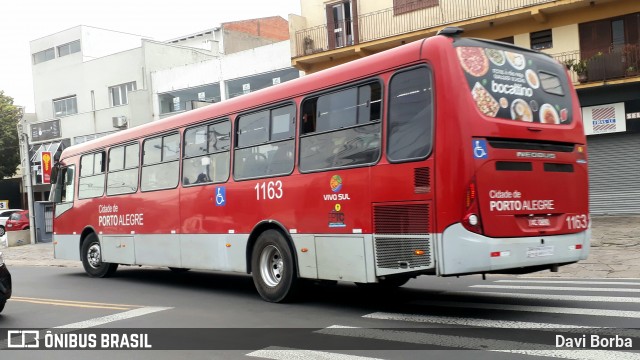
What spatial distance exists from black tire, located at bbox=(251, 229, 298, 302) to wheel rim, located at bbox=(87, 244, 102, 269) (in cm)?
616

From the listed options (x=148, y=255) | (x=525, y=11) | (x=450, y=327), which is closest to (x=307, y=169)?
(x=450, y=327)

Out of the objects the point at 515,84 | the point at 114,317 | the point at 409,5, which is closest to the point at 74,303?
the point at 114,317

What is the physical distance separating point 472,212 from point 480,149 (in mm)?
726

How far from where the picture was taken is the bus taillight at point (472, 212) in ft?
22.1

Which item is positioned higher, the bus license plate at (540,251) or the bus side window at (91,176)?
the bus side window at (91,176)

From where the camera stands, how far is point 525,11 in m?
20.9

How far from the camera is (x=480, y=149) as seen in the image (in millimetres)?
6883

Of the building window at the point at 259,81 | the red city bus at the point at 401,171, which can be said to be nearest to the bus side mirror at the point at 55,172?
the red city bus at the point at 401,171

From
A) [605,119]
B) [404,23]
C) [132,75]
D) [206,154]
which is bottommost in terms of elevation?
[206,154]

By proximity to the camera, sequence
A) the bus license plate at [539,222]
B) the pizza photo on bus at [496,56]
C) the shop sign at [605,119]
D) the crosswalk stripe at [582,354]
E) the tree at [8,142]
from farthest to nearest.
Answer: the tree at [8,142], the shop sign at [605,119], the pizza photo on bus at [496,56], the bus license plate at [539,222], the crosswalk stripe at [582,354]

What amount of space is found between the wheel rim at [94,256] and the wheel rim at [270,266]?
6.29 meters

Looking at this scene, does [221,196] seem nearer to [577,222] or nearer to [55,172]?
[577,222]

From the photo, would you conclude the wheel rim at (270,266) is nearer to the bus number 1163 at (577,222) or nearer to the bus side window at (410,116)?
the bus side window at (410,116)

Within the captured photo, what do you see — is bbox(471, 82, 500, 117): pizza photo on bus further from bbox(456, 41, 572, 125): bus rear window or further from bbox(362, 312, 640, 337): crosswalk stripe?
bbox(362, 312, 640, 337): crosswalk stripe
